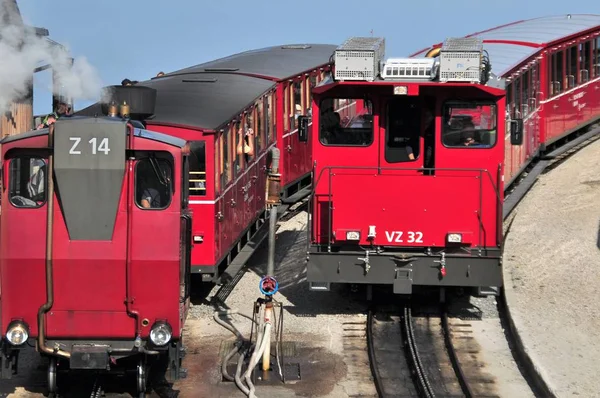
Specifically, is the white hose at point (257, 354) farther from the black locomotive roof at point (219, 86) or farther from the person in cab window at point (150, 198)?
the black locomotive roof at point (219, 86)

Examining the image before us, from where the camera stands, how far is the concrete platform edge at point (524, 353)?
1183 centimetres

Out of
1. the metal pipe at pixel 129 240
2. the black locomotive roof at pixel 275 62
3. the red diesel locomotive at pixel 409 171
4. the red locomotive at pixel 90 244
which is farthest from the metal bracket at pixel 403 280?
the black locomotive roof at pixel 275 62

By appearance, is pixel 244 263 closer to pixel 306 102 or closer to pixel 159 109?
pixel 159 109

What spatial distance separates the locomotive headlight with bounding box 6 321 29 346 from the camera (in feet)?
34.5

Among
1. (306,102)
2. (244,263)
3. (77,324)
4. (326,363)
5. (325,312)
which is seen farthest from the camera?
(306,102)

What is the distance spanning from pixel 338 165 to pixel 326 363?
9.50 ft

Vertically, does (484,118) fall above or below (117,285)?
above

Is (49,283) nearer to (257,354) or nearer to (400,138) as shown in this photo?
(257,354)

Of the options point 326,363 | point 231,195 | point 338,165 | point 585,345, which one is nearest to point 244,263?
point 231,195

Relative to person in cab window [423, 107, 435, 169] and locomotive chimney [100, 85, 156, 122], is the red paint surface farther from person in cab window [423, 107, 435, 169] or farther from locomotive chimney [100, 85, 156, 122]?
person in cab window [423, 107, 435, 169]

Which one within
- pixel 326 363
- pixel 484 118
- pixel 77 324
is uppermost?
pixel 484 118

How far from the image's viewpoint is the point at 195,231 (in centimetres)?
1450

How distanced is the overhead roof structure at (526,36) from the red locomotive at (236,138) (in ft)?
9.92

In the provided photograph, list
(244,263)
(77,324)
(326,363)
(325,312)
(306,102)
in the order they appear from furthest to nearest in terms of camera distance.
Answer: (306,102) → (244,263) → (325,312) → (326,363) → (77,324)
